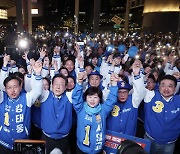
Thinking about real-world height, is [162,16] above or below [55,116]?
above

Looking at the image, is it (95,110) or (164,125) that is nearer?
(95,110)

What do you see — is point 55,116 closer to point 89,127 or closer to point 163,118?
point 89,127

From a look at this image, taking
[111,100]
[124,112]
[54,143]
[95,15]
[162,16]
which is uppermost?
[162,16]

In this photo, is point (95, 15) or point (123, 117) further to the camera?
point (95, 15)

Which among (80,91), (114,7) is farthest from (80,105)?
(114,7)

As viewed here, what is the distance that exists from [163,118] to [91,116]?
1229 mm

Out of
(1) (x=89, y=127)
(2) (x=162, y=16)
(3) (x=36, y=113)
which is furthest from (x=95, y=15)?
(1) (x=89, y=127)

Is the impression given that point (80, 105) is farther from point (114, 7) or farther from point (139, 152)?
point (114, 7)

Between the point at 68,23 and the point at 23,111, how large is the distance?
5237cm

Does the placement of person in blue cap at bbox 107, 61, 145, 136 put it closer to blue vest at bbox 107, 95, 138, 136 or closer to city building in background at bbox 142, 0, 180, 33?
blue vest at bbox 107, 95, 138, 136

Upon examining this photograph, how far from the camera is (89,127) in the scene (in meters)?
3.46

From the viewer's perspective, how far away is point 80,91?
3.47 meters

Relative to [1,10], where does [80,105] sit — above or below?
below

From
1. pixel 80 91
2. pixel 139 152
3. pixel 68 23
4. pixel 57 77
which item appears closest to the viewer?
pixel 139 152
